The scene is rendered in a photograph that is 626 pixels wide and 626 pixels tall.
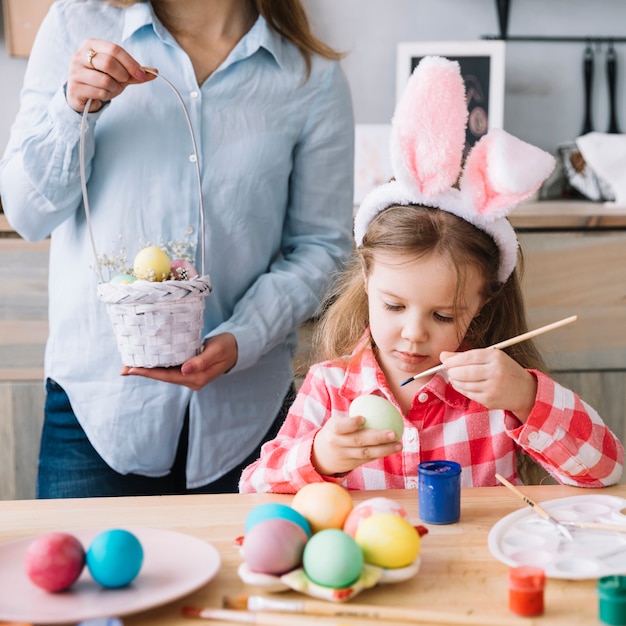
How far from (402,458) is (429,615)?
51 centimetres

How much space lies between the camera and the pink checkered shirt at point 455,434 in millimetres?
1159

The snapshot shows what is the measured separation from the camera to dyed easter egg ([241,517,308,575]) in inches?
32.1

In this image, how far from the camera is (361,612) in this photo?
78cm

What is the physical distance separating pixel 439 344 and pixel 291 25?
0.69 metres

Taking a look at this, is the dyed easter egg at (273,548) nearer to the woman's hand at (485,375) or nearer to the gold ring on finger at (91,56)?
the woman's hand at (485,375)

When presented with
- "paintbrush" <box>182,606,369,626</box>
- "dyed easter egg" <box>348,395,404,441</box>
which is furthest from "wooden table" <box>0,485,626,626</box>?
Result: "dyed easter egg" <box>348,395,404,441</box>

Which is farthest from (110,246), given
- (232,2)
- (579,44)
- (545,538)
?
(579,44)

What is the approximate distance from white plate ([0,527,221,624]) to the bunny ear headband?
0.53 m

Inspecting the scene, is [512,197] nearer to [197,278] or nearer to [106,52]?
[197,278]

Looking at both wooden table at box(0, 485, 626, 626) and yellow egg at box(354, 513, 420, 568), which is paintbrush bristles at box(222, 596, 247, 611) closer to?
wooden table at box(0, 485, 626, 626)

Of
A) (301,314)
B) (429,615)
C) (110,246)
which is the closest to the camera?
(429,615)

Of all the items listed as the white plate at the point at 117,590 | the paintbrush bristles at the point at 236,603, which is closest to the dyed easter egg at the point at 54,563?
the white plate at the point at 117,590

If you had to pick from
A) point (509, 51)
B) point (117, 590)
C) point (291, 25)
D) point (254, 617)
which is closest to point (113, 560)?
point (117, 590)

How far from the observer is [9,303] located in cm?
227
